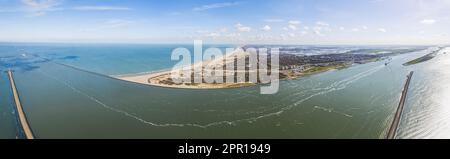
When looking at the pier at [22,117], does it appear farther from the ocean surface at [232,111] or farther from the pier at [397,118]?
the pier at [397,118]

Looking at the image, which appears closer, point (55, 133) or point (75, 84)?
point (55, 133)

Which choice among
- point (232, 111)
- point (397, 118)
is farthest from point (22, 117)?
point (397, 118)

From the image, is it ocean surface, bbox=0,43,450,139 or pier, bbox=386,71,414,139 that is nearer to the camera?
pier, bbox=386,71,414,139

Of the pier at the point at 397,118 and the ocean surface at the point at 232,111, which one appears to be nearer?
the pier at the point at 397,118

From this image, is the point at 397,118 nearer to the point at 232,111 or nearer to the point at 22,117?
the point at 232,111

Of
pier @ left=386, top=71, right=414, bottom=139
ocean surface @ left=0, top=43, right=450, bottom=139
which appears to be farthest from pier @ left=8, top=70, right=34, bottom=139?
pier @ left=386, top=71, right=414, bottom=139

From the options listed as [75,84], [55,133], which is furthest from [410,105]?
[75,84]

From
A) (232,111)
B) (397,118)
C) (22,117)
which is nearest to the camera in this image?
(397,118)

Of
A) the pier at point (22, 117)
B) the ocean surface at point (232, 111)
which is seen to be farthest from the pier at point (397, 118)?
the pier at point (22, 117)

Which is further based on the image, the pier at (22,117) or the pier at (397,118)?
the pier at (22,117)

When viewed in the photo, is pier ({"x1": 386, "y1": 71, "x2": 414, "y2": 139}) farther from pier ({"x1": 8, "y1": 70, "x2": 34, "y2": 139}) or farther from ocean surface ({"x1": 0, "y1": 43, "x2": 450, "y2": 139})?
pier ({"x1": 8, "y1": 70, "x2": 34, "y2": 139})

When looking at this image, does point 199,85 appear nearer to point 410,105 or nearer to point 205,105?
point 205,105
